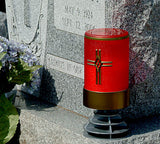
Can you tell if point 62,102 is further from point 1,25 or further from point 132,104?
point 1,25

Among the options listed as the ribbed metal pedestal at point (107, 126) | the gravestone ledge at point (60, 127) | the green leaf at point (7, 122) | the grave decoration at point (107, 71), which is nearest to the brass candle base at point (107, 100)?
the grave decoration at point (107, 71)

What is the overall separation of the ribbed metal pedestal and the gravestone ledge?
0.04 meters

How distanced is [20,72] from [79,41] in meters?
0.61

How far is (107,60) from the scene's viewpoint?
318 centimetres

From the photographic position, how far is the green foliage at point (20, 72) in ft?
12.9

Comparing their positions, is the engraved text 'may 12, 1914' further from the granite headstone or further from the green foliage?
the green foliage

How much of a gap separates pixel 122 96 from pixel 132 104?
435mm

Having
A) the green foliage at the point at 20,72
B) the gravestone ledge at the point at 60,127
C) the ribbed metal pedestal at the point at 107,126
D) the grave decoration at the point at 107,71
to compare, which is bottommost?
the gravestone ledge at the point at 60,127

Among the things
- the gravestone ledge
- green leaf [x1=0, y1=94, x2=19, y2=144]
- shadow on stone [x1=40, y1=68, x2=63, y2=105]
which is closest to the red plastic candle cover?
the gravestone ledge

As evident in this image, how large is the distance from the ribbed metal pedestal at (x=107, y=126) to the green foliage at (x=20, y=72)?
85 centimetres

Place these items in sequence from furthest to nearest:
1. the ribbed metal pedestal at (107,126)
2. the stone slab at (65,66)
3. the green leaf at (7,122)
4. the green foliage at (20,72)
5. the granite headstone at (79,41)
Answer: the green foliage at (20,72), the stone slab at (65,66), the green leaf at (7,122), the granite headstone at (79,41), the ribbed metal pedestal at (107,126)

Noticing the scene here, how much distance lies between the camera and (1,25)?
5527 millimetres

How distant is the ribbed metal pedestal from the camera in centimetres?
333

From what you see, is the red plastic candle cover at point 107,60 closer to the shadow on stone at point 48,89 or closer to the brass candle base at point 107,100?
the brass candle base at point 107,100
